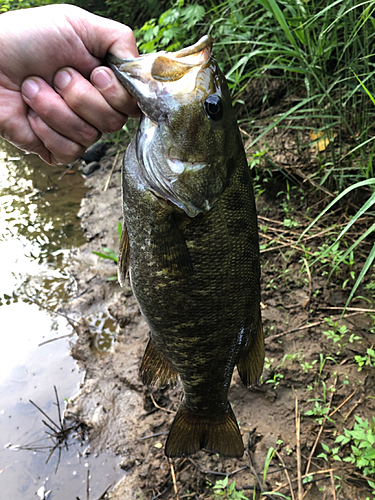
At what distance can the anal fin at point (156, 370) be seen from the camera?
1.80 metres

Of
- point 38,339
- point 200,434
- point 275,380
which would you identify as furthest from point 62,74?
point 38,339

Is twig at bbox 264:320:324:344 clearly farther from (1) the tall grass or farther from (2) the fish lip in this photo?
(2) the fish lip

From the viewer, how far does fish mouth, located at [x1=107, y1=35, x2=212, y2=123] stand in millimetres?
1295

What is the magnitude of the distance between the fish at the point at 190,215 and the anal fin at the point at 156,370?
0.43 feet

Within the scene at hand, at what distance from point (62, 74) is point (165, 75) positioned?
1.56 feet

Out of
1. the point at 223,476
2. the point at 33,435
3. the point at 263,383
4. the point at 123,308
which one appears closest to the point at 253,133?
the point at 123,308

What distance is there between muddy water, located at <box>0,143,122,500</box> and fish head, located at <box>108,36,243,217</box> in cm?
222

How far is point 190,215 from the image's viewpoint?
1.39m

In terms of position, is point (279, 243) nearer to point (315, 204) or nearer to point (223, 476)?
point (315, 204)

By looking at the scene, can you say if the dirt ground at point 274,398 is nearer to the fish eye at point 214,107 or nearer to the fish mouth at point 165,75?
the fish eye at point 214,107

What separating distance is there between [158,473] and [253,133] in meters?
3.35

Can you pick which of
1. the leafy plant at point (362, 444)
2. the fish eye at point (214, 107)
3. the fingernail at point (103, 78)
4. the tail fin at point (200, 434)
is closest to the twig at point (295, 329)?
the leafy plant at point (362, 444)

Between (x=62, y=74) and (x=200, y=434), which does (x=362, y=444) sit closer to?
(x=200, y=434)

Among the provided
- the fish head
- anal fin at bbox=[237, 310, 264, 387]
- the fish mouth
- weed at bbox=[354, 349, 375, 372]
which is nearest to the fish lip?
the fish head
